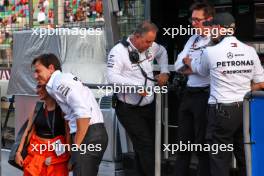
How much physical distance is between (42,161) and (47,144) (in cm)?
15

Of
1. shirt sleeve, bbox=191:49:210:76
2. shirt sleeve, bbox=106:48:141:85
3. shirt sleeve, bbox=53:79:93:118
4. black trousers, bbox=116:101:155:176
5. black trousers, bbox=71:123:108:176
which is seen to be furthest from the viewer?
black trousers, bbox=116:101:155:176

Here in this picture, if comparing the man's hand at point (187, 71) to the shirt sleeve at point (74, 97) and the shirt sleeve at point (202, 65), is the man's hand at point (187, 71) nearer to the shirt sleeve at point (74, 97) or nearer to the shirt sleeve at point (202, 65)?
the shirt sleeve at point (202, 65)

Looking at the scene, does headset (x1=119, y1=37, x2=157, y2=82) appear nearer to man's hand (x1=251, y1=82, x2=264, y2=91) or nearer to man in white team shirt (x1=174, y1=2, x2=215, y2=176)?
man in white team shirt (x1=174, y1=2, x2=215, y2=176)

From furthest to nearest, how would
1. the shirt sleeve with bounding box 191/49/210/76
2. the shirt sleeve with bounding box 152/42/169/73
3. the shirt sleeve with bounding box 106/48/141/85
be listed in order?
the shirt sleeve with bounding box 152/42/169/73 < the shirt sleeve with bounding box 106/48/141/85 < the shirt sleeve with bounding box 191/49/210/76

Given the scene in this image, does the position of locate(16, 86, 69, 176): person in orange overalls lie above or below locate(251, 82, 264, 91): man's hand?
below

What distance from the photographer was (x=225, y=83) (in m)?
4.85

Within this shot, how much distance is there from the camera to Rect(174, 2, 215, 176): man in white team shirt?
5.28m

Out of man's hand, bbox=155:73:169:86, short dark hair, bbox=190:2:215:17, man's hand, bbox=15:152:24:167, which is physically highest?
short dark hair, bbox=190:2:215:17

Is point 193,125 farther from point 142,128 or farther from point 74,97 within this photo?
point 74,97

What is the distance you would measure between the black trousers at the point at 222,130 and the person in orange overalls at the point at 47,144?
125 centimetres

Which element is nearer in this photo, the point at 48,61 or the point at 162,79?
the point at 48,61

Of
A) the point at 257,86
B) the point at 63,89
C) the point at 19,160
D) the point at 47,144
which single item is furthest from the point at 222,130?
the point at 19,160

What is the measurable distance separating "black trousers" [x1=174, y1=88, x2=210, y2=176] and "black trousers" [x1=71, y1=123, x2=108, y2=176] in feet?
3.03

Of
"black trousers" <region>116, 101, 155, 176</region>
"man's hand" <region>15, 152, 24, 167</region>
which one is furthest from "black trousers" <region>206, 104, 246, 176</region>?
"man's hand" <region>15, 152, 24, 167</region>
